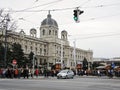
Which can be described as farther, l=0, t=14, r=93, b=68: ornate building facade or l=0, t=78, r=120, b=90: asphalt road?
l=0, t=14, r=93, b=68: ornate building facade

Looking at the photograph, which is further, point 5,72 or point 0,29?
point 0,29

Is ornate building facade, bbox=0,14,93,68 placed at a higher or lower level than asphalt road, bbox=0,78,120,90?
higher

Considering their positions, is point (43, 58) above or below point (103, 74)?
above

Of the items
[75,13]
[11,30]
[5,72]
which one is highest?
[11,30]

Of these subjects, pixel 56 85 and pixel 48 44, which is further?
pixel 48 44

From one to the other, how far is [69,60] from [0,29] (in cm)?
10729

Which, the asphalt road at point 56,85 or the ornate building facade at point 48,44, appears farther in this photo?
the ornate building facade at point 48,44

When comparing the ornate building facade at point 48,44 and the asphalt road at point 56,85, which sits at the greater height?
the ornate building facade at point 48,44

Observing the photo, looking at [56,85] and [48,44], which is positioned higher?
[48,44]

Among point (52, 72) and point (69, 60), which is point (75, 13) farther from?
point (69, 60)

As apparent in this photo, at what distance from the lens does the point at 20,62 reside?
288 feet

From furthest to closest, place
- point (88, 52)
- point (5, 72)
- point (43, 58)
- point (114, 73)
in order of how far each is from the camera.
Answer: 1. point (88, 52)
2. point (43, 58)
3. point (114, 73)
4. point (5, 72)

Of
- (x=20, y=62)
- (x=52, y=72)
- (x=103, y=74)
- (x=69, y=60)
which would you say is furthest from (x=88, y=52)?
(x=52, y=72)

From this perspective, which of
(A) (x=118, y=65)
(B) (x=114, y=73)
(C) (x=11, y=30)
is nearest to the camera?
(C) (x=11, y=30)
